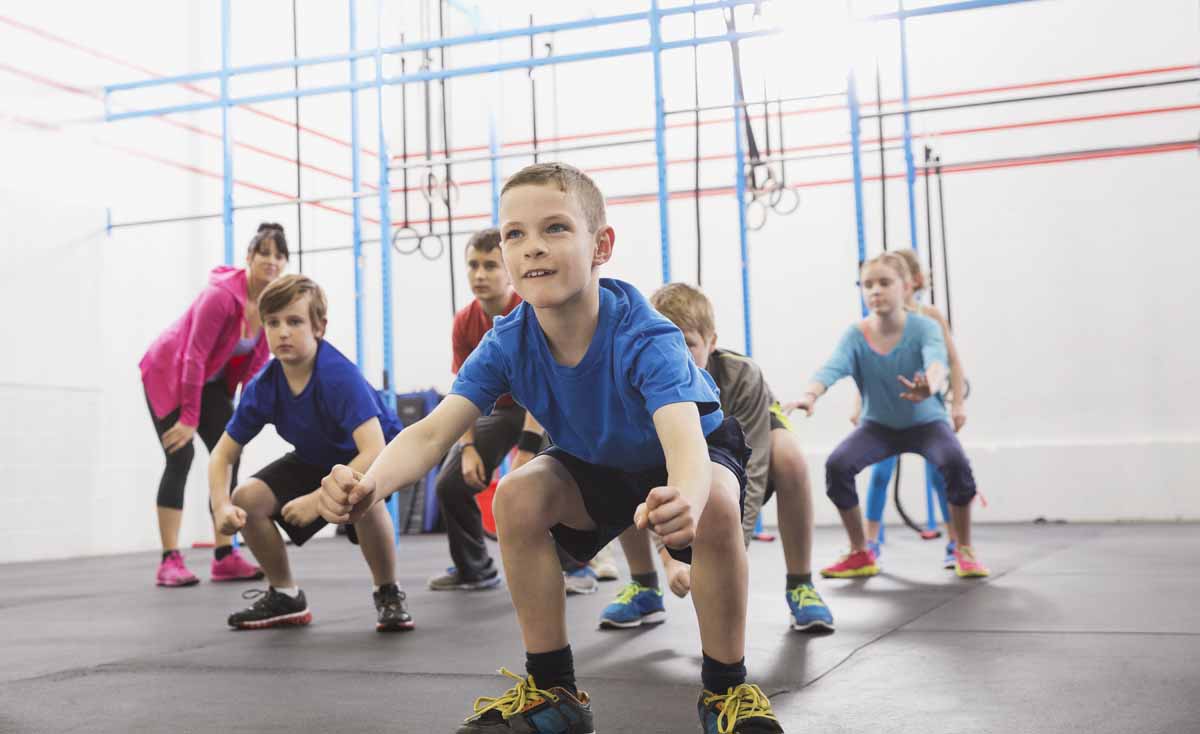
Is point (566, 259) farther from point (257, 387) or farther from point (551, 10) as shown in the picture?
point (551, 10)

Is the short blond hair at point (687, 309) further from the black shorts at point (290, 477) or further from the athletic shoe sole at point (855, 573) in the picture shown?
the athletic shoe sole at point (855, 573)

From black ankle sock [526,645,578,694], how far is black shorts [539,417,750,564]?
16 centimetres

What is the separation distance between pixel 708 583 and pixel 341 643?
1199 millimetres

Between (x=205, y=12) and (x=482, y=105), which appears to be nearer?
(x=205, y=12)

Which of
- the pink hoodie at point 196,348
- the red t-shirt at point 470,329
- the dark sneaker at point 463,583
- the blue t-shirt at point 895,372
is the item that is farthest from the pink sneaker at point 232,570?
the blue t-shirt at point 895,372

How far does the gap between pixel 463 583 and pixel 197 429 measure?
115 cm

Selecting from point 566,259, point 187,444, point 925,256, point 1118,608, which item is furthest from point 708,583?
point 925,256

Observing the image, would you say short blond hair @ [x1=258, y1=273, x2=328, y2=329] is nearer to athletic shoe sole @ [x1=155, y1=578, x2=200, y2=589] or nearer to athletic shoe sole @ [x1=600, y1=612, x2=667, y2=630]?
athletic shoe sole @ [x1=600, y1=612, x2=667, y2=630]

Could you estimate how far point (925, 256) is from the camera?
6.56m

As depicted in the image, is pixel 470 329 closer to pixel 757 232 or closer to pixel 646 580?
pixel 646 580

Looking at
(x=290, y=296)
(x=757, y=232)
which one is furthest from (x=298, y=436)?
(x=757, y=232)

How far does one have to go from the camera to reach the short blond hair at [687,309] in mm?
2057

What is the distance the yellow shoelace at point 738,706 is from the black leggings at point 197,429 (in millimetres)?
2663

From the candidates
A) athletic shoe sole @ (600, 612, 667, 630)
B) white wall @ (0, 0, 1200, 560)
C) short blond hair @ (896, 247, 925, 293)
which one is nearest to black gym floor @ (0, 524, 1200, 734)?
athletic shoe sole @ (600, 612, 667, 630)
